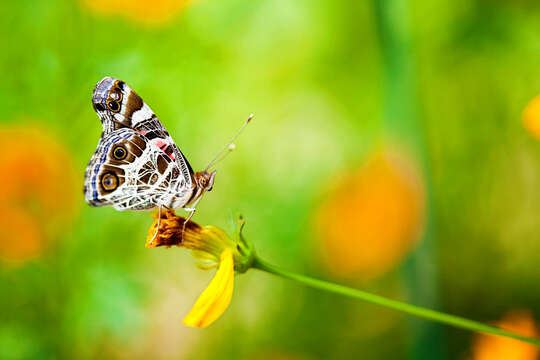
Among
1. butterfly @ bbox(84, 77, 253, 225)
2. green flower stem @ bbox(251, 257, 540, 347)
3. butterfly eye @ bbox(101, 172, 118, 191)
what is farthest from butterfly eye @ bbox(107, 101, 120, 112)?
green flower stem @ bbox(251, 257, 540, 347)

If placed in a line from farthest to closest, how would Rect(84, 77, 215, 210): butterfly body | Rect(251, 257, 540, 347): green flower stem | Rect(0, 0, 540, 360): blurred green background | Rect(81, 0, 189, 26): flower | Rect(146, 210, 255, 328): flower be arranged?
Rect(81, 0, 189, 26): flower, Rect(0, 0, 540, 360): blurred green background, Rect(84, 77, 215, 210): butterfly body, Rect(146, 210, 255, 328): flower, Rect(251, 257, 540, 347): green flower stem

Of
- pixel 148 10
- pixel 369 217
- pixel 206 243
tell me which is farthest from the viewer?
pixel 369 217

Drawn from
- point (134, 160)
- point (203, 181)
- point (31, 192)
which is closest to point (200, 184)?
point (203, 181)

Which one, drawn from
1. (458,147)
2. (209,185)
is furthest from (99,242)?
(458,147)

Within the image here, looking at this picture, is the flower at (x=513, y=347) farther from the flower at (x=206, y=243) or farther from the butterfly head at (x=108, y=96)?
the butterfly head at (x=108, y=96)

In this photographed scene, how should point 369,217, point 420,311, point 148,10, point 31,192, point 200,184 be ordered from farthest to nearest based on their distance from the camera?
point 369,217, point 148,10, point 31,192, point 200,184, point 420,311

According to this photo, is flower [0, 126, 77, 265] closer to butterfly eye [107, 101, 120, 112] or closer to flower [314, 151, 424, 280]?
butterfly eye [107, 101, 120, 112]

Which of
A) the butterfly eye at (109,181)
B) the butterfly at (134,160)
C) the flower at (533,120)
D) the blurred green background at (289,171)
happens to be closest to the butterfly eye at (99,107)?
the butterfly at (134,160)

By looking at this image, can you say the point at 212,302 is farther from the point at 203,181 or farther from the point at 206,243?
the point at 203,181
